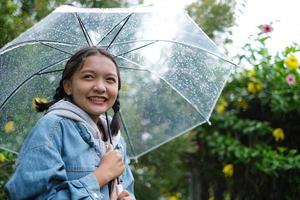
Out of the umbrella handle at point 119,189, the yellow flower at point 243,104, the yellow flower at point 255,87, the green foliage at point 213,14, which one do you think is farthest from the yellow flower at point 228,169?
the umbrella handle at point 119,189

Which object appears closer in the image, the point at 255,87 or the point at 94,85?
the point at 94,85

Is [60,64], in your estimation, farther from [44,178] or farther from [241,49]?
[241,49]

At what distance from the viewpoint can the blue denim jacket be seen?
2.33m

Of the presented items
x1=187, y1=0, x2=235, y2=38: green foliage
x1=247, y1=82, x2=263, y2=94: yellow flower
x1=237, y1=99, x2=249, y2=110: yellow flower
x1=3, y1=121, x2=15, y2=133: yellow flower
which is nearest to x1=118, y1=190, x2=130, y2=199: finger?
x1=3, y1=121, x2=15, y2=133: yellow flower

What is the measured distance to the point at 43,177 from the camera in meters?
2.32

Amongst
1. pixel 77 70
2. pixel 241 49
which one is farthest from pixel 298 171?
pixel 77 70

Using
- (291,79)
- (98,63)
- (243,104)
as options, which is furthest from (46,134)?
(243,104)

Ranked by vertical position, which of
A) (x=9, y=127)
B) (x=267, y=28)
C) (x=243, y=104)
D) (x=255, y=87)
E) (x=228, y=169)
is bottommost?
(x=228, y=169)

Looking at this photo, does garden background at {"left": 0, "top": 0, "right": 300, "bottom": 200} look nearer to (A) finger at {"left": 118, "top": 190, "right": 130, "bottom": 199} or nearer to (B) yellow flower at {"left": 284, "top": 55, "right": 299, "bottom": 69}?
(B) yellow flower at {"left": 284, "top": 55, "right": 299, "bottom": 69}

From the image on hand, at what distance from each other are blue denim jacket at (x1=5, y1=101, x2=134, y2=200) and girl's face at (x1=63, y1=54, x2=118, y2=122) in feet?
0.33

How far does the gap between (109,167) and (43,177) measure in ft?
0.96

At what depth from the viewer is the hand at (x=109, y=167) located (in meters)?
2.49

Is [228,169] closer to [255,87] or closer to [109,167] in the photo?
[255,87]

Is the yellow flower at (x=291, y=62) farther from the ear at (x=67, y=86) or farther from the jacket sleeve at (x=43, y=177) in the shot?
the jacket sleeve at (x=43, y=177)
